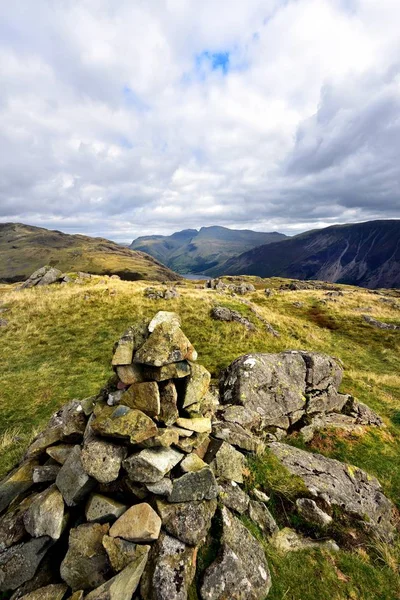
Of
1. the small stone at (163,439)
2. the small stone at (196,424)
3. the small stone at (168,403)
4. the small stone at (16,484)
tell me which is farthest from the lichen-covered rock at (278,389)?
the small stone at (16,484)

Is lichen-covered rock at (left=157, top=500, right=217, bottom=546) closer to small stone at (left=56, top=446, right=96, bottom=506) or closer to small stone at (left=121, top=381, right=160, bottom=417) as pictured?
small stone at (left=56, top=446, right=96, bottom=506)

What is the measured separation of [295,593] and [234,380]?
8797 millimetres

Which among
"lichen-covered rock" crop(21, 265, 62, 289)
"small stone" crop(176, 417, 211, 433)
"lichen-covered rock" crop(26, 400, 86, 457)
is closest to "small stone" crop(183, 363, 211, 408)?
"small stone" crop(176, 417, 211, 433)

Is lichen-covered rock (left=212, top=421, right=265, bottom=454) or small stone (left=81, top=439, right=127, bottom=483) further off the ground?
small stone (left=81, top=439, right=127, bottom=483)

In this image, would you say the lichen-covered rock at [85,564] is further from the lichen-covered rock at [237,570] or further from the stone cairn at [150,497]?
the lichen-covered rock at [237,570]

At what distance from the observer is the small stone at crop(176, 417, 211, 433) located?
9.12 m

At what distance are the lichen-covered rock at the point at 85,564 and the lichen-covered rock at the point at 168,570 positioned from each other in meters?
0.98

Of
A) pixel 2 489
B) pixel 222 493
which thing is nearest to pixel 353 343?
pixel 222 493

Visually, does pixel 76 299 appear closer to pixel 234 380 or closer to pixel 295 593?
pixel 234 380

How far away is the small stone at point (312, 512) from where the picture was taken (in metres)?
9.09

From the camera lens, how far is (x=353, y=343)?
126ft

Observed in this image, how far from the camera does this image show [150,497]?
7.59 metres

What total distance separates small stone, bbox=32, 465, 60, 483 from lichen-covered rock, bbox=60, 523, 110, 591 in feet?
7.38

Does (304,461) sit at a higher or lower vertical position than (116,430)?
lower
